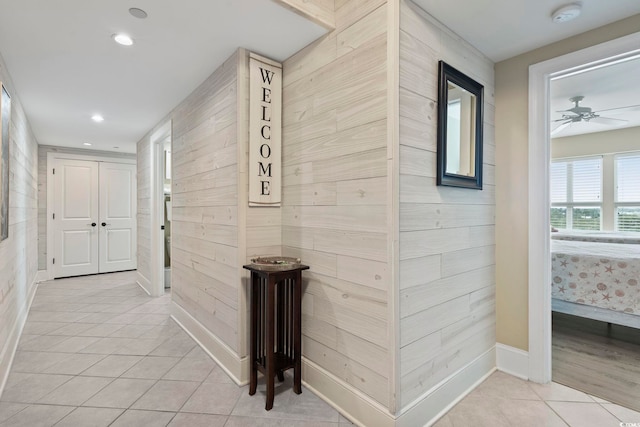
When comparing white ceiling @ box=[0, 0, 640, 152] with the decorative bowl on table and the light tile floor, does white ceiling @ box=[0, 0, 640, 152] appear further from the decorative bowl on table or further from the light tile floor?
the light tile floor

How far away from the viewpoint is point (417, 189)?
1.71m

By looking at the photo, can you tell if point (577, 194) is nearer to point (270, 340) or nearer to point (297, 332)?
point (297, 332)

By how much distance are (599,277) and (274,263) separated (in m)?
2.86

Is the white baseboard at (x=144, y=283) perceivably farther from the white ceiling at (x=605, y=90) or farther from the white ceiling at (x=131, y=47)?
the white ceiling at (x=605, y=90)

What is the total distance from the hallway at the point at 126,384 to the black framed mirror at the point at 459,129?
1575mm

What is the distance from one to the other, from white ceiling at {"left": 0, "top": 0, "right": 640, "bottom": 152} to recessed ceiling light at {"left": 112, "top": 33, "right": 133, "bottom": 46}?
4 cm

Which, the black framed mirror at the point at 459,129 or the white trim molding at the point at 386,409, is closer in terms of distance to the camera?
the white trim molding at the point at 386,409

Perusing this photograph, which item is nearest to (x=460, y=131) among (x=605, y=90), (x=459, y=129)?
(x=459, y=129)

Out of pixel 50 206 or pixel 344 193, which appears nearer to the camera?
pixel 344 193

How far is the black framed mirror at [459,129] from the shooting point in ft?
5.99

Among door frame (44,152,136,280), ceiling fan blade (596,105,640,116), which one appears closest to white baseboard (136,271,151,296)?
door frame (44,152,136,280)

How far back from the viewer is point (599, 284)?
9.04ft

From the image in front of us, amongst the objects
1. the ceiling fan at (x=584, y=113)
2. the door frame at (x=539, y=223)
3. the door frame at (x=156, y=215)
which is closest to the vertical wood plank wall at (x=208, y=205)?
the door frame at (x=156, y=215)

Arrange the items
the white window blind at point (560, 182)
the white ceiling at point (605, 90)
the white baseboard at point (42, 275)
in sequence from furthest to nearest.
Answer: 1. the white window blind at point (560, 182)
2. the white baseboard at point (42, 275)
3. the white ceiling at point (605, 90)
